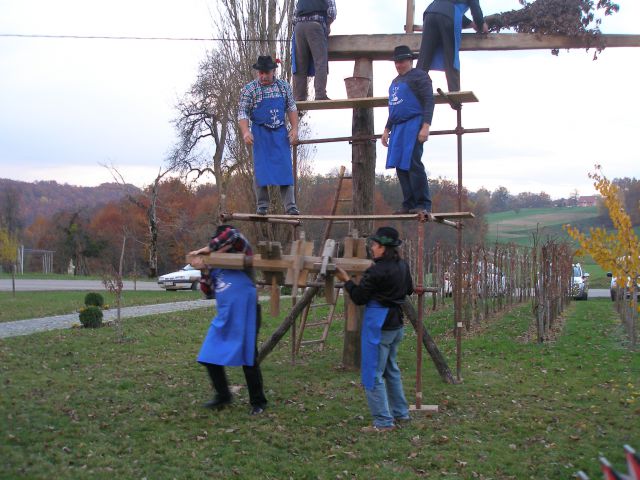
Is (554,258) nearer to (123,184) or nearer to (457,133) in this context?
(457,133)

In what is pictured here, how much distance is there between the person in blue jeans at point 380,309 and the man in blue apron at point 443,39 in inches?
111

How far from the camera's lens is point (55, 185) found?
74312 mm

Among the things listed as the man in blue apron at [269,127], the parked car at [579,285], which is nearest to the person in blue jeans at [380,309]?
the man in blue apron at [269,127]

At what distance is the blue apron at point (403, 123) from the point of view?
8031mm

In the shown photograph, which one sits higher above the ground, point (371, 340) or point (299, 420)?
point (371, 340)

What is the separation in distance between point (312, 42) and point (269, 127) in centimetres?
143

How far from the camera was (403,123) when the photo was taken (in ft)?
26.6

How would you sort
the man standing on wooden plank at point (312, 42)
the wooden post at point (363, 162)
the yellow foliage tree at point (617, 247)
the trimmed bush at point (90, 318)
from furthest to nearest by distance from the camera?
1. the trimmed bush at point (90, 318)
2. the yellow foliage tree at point (617, 247)
3. the wooden post at point (363, 162)
4. the man standing on wooden plank at point (312, 42)

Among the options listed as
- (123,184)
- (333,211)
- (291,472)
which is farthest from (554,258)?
(123,184)

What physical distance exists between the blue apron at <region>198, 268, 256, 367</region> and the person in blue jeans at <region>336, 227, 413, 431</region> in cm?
103

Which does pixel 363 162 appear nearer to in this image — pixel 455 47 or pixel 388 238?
pixel 455 47

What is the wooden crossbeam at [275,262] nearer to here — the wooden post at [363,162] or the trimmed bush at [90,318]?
the wooden post at [363,162]

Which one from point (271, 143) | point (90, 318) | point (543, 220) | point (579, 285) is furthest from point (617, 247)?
point (543, 220)

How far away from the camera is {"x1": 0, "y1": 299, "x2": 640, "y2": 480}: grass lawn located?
18.8 feet
